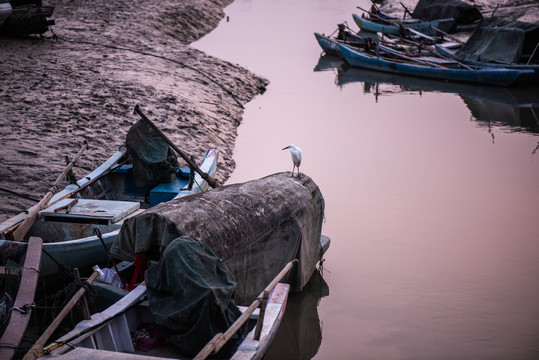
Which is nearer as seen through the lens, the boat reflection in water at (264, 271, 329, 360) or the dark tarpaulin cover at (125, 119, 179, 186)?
the boat reflection in water at (264, 271, 329, 360)

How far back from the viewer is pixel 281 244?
7.52 m

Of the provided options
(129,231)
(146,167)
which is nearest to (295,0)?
(146,167)

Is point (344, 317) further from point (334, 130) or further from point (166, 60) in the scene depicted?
point (166, 60)

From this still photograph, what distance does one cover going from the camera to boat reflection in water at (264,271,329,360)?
7238 mm

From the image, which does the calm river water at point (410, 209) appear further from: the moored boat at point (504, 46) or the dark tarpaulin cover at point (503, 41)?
the dark tarpaulin cover at point (503, 41)

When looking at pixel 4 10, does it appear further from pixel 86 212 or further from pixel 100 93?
pixel 86 212

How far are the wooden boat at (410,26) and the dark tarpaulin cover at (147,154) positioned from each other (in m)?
23.2

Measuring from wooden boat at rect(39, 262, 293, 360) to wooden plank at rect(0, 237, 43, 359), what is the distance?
0.38 metres

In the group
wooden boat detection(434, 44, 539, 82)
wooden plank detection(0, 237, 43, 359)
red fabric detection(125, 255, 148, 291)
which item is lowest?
wooden boat detection(434, 44, 539, 82)

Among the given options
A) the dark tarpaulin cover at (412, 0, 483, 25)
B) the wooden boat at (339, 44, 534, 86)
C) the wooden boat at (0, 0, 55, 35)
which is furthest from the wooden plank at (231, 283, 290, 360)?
the dark tarpaulin cover at (412, 0, 483, 25)

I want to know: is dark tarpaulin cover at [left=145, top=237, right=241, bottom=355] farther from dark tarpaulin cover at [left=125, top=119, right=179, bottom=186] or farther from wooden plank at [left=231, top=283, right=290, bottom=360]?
dark tarpaulin cover at [left=125, top=119, right=179, bottom=186]

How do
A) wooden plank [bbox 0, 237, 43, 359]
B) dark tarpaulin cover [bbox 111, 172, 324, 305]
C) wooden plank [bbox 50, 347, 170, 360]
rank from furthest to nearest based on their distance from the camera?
1. dark tarpaulin cover [bbox 111, 172, 324, 305]
2. wooden plank [bbox 0, 237, 43, 359]
3. wooden plank [bbox 50, 347, 170, 360]

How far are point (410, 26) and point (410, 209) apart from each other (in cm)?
2260

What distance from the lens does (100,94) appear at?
14289mm
